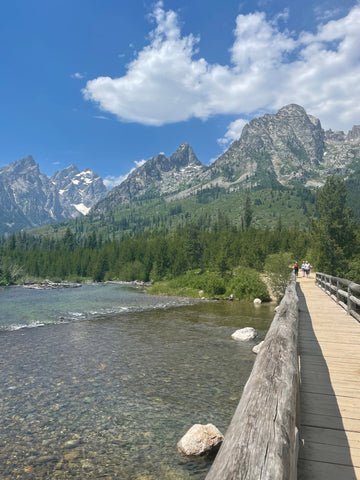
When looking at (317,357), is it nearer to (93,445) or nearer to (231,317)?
(93,445)

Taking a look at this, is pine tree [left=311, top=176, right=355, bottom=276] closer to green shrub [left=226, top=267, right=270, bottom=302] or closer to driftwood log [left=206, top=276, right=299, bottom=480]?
green shrub [left=226, top=267, right=270, bottom=302]

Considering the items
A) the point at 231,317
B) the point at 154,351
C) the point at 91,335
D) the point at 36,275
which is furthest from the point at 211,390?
the point at 36,275

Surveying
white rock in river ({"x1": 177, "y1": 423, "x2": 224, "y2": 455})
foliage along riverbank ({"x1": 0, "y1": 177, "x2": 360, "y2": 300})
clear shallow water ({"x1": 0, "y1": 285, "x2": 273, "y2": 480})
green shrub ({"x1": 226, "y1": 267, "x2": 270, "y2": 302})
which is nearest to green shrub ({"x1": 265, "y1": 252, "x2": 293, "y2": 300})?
foliage along riverbank ({"x1": 0, "y1": 177, "x2": 360, "y2": 300})

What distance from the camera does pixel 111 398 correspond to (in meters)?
12.1

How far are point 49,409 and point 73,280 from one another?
109 meters

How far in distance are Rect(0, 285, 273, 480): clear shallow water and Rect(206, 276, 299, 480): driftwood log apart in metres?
5.62

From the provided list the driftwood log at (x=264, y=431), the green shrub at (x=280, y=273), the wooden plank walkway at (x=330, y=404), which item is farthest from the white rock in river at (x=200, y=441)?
the green shrub at (x=280, y=273)

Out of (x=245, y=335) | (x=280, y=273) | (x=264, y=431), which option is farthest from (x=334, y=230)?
(x=264, y=431)

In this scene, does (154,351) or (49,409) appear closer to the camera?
(49,409)

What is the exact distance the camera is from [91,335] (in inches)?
899

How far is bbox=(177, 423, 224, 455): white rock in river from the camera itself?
8633 millimetres

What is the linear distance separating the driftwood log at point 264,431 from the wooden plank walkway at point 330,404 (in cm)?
120

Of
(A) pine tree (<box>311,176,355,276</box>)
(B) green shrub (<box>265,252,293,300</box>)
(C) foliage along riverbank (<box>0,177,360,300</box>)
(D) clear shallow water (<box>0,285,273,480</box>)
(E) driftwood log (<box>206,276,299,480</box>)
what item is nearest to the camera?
(E) driftwood log (<box>206,276,299,480</box>)

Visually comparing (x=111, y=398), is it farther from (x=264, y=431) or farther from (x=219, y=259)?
(x=219, y=259)
